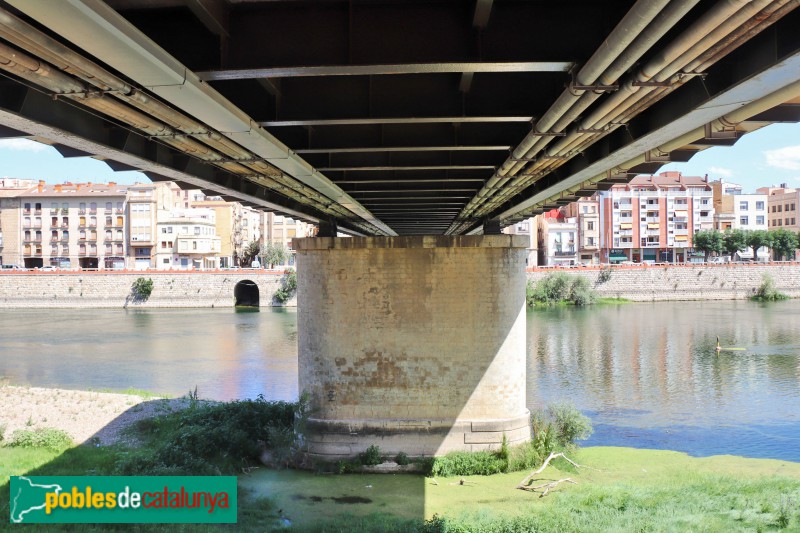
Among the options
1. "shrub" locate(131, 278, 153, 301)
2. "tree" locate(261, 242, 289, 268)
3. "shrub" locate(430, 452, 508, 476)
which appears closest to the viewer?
"shrub" locate(430, 452, 508, 476)

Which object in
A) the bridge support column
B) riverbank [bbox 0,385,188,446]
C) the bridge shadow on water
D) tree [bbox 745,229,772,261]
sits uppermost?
tree [bbox 745,229,772,261]

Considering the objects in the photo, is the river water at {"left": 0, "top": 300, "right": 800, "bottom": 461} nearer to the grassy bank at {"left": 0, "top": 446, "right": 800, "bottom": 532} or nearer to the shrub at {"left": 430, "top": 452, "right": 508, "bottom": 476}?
the grassy bank at {"left": 0, "top": 446, "right": 800, "bottom": 532}

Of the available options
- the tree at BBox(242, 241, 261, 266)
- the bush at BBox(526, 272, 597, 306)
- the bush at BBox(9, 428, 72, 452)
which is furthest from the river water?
the tree at BBox(242, 241, 261, 266)

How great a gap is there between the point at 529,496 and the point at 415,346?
4223 millimetres

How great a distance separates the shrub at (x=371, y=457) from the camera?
625 inches

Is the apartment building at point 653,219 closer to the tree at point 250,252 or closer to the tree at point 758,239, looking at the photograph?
the tree at point 758,239

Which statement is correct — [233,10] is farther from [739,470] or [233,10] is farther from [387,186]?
[739,470]

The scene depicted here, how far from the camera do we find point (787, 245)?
7600 cm

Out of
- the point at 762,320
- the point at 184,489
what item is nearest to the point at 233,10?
the point at 184,489

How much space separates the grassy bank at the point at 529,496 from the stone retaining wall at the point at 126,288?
47383mm

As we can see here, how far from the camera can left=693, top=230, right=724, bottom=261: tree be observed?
75438 millimetres

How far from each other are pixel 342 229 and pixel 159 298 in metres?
45.7

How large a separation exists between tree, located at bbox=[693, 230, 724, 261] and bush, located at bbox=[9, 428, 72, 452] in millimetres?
70524

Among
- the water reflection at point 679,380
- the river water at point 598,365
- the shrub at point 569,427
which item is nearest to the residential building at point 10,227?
the river water at point 598,365
